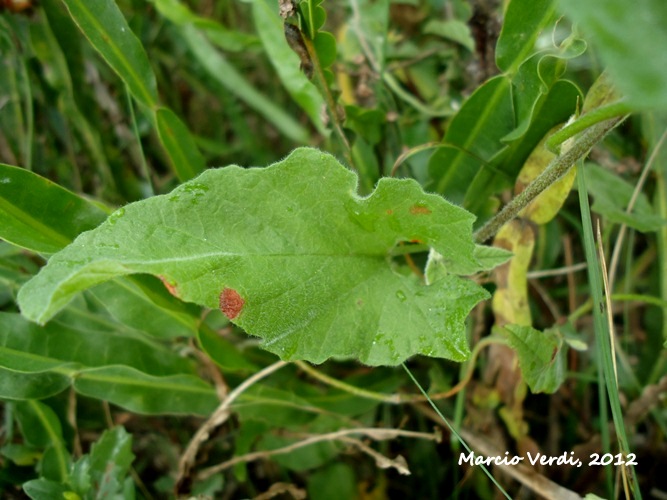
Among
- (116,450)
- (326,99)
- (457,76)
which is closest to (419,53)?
(457,76)

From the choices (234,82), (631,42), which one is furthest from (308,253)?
(234,82)

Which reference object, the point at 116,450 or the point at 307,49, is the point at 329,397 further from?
the point at 307,49

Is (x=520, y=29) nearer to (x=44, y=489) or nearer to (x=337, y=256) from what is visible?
(x=337, y=256)

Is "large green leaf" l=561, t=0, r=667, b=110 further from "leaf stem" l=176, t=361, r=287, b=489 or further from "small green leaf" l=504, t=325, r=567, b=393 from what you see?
"leaf stem" l=176, t=361, r=287, b=489

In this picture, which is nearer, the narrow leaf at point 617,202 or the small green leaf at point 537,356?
the small green leaf at point 537,356

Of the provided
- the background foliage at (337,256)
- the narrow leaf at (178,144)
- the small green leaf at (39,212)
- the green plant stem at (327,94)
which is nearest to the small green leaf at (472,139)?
the background foliage at (337,256)

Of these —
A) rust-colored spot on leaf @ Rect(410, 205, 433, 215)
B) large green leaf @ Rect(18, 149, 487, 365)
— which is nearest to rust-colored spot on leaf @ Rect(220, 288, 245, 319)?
large green leaf @ Rect(18, 149, 487, 365)

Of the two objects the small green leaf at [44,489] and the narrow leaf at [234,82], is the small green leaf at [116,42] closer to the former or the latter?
the narrow leaf at [234,82]
